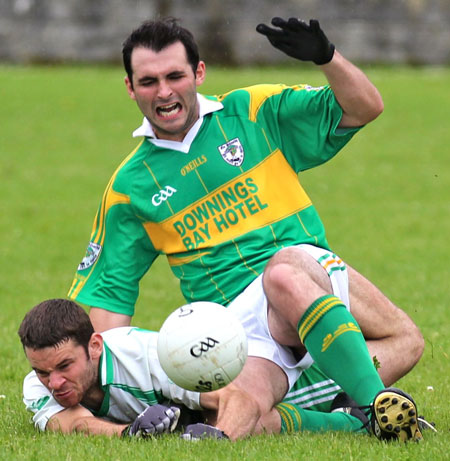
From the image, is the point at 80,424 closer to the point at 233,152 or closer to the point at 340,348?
the point at 340,348

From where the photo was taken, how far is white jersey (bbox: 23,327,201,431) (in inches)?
218

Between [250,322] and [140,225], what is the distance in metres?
0.91

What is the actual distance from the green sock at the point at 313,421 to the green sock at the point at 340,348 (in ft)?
0.91

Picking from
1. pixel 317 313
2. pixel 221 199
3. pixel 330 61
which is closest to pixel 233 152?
pixel 221 199

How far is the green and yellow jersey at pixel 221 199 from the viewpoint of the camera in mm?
5941

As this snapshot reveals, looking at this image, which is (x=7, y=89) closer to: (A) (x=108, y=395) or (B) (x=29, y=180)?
(B) (x=29, y=180)

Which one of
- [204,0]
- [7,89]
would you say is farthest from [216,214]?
[204,0]

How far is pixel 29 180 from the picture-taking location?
18.7 m

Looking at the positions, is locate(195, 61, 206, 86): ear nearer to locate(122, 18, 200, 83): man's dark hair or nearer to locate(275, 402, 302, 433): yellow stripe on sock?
locate(122, 18, 200, 83): man's dark hair

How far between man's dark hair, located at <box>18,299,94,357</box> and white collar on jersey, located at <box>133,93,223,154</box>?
1.14 metres

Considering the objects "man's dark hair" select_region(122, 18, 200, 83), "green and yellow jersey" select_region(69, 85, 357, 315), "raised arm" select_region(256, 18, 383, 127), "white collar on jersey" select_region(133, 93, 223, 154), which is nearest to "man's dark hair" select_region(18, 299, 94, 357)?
"green and yellow jersey" select_region(69, 85, 357, 315)

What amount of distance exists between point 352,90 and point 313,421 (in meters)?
1.71

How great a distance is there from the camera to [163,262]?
13391 millimetres

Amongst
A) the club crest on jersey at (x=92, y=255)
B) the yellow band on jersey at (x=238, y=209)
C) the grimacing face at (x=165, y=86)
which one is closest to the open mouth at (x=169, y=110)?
the grimacing face at (x=165, y=86)
